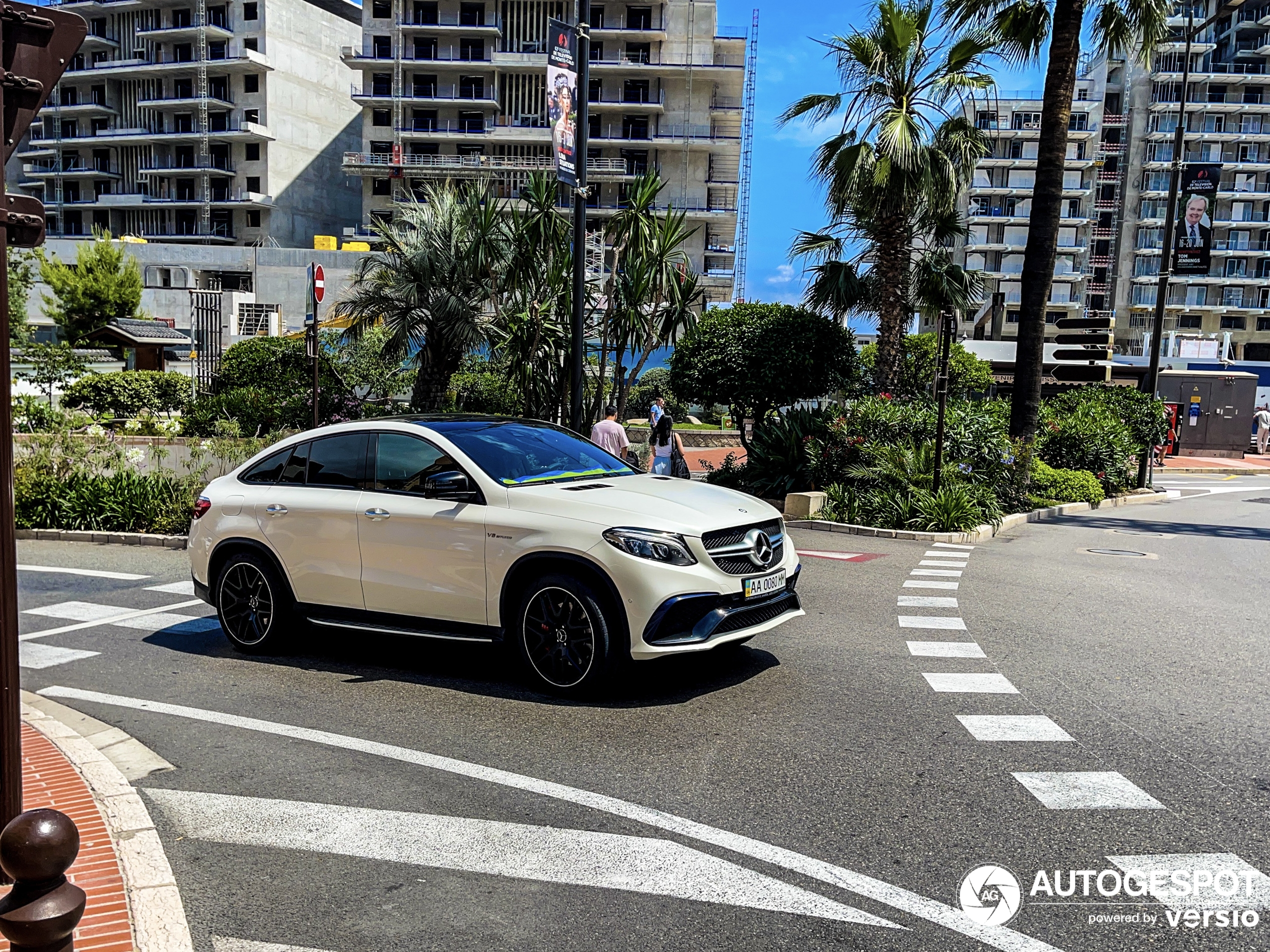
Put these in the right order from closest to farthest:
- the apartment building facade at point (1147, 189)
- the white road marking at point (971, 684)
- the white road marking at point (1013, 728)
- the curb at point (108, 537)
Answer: the white road marking at point (1013, 728)
the white road marking at point (971, 684)
the curb at point (108, 537)
the apartment building facade at point (1147, 189)

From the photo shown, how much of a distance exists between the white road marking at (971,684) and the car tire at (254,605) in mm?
4608

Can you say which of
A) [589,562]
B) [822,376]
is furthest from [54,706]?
[822,376]

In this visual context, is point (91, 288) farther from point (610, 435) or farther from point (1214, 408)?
point (1214, 408)

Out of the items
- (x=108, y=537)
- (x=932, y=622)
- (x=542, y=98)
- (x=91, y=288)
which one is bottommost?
(x=108, y=537)

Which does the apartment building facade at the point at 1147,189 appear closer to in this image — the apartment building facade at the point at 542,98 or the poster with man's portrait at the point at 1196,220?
the apartment building facade at the point at 542,98

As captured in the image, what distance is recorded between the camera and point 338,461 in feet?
23.4

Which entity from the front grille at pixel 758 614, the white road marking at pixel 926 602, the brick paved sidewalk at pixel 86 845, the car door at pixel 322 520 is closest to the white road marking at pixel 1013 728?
→ the front grille at pixel 758 614

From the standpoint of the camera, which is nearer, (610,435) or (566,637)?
(566,637)

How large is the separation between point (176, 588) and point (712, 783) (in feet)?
24.0

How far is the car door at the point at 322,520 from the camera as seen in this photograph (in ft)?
22.4

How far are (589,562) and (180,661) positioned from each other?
3499 millimetres

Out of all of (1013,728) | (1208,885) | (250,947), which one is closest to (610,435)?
(1013,728)

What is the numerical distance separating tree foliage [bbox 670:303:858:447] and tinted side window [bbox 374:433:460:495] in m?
12.3

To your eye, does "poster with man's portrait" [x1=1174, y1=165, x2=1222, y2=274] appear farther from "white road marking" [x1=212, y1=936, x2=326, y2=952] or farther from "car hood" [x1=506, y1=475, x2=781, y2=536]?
"white road marking" [x1=212, y1=936, x2=326, y2=952]
